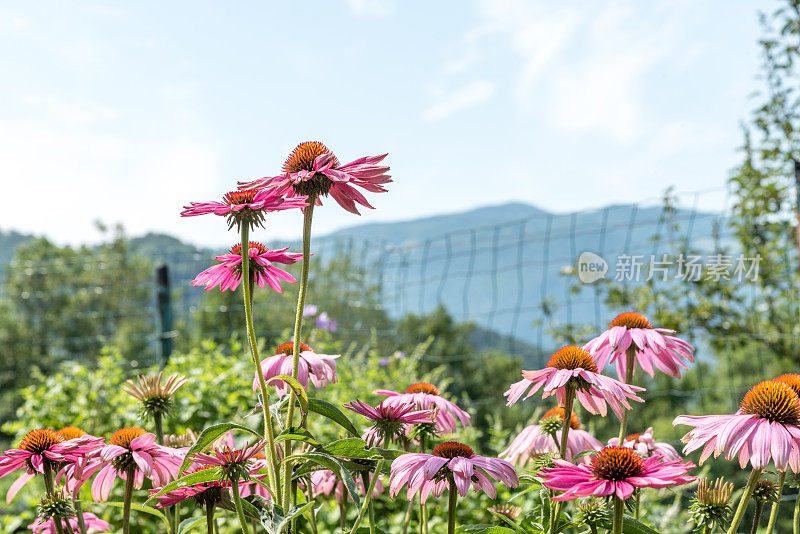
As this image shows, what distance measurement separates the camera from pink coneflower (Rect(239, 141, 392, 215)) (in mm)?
→ 694

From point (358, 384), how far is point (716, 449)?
5.96 feet

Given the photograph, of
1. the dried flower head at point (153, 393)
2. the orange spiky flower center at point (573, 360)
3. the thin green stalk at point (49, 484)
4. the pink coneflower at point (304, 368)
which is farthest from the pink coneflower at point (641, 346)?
the thin green stalk at point (49, 484)

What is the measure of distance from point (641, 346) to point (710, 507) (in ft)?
0.67

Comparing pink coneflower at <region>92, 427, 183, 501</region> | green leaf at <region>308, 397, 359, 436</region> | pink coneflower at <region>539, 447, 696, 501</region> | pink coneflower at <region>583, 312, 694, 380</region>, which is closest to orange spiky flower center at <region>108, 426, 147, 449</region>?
pink coneflower at <region>92, 427, 183, 501</region>

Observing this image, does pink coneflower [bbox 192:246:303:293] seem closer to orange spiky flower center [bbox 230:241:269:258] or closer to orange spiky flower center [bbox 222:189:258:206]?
orange spiky flower center [bbox 230:241:269:258]

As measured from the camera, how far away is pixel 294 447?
852mm

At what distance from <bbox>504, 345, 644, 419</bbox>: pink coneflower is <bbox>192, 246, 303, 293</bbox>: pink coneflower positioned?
0.32 meters

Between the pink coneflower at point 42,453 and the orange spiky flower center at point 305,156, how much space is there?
16.0 inches

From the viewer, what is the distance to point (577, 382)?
0.74m

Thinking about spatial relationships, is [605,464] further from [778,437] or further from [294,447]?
[294,447]

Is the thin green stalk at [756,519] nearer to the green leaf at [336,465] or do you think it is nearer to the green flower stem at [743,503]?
the green flower stem at [743,503]

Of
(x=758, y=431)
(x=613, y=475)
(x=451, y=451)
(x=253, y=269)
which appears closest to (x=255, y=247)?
(x=253, y=269)

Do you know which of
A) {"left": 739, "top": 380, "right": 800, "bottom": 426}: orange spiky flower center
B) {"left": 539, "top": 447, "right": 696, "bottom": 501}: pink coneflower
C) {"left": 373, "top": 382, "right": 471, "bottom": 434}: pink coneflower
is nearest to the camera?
{"left": 539, "top": 447, "right": 696, "bottom": 501}: pink coneflower

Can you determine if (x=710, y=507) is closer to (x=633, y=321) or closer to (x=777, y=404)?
(x=777, y=404)
